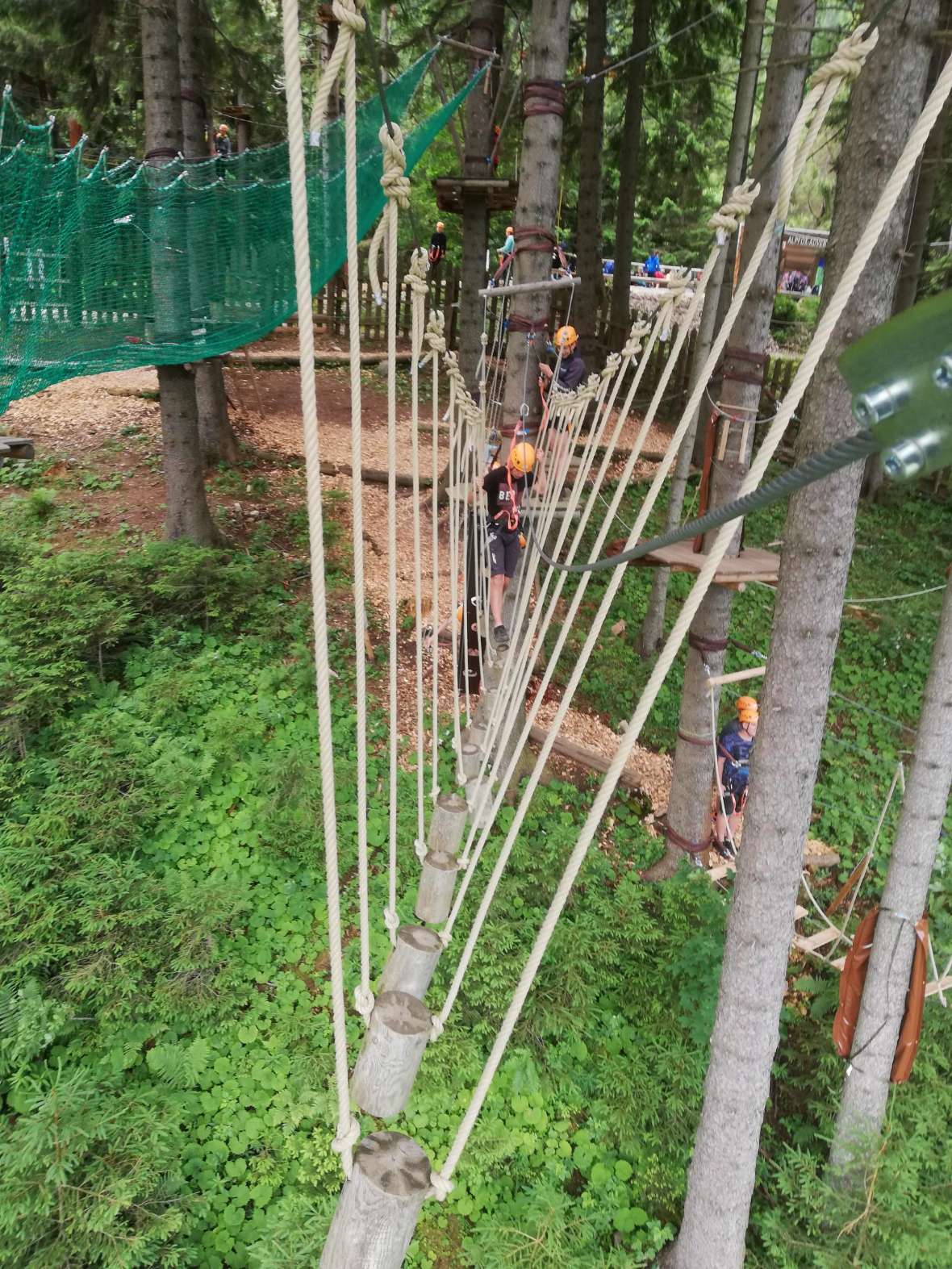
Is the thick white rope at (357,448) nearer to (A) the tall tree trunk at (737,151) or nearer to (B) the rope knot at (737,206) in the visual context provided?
(B) the rope knot at (737,206)

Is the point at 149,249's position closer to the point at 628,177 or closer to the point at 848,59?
the point at 848,59

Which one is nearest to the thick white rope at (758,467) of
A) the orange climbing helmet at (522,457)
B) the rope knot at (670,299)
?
the rope knot at (670,299)

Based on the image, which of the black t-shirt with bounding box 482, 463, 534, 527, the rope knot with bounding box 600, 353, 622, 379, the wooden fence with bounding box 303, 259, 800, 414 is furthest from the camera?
the wooden fence with bounding box 303, 259, 800, 414

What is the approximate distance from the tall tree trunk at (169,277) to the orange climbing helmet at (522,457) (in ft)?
4.81

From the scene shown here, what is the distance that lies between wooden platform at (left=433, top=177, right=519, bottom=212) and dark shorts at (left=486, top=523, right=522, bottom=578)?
7.06 feet

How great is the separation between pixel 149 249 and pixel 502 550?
5.90ft

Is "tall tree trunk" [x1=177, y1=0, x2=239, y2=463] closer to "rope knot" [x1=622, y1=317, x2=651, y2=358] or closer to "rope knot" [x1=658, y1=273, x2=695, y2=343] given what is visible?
"rope knot" [x1=622, y1=317, x2=651, y2=358]

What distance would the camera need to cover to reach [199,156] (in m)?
4.01

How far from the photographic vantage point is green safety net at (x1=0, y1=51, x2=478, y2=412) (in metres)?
2.64

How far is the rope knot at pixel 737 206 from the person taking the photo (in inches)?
39.9

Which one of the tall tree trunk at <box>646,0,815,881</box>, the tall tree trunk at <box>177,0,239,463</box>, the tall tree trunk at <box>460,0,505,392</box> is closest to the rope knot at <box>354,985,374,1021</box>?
the tall tree trunk at <box>646,0,815,881</box>

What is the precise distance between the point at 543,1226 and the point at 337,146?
4.04 m

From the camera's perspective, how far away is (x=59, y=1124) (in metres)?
1.60

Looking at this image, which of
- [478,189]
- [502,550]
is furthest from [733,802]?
[478,189]
